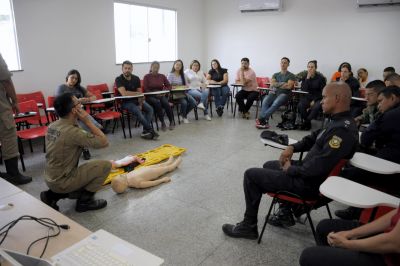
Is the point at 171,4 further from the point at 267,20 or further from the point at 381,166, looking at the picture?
the point at 381,166

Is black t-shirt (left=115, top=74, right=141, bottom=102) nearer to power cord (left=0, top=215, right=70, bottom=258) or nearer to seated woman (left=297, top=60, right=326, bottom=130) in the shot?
seated woman (left=297, top=60, right=326, bottom=130)

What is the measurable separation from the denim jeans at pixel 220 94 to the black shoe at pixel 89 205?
4621mm

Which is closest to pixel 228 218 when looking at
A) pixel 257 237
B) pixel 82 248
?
pixel 257 237

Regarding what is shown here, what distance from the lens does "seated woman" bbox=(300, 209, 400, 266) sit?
1274 millimetres

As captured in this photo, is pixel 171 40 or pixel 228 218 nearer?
pixel 228 218

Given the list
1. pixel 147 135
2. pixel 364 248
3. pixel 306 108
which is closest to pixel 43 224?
pixel 364 248

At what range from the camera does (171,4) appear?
7.44 m

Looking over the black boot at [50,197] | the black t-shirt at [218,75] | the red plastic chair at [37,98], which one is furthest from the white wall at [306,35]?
the black boot at [50,197]

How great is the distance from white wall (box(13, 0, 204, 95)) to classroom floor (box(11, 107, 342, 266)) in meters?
1.35

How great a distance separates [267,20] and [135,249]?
24.8 ft

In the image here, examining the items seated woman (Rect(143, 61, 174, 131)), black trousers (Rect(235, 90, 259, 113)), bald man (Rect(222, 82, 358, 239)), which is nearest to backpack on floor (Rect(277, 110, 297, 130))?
black trousers (Rect(235, 90, 259, 113))

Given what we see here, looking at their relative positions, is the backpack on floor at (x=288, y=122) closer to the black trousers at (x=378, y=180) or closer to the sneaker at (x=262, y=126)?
the sneaker at (x=262, y=126)

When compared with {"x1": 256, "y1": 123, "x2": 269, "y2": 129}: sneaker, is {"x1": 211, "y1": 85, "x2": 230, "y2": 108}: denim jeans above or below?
above

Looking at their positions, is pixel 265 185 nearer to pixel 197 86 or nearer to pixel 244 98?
pixel 244 98
